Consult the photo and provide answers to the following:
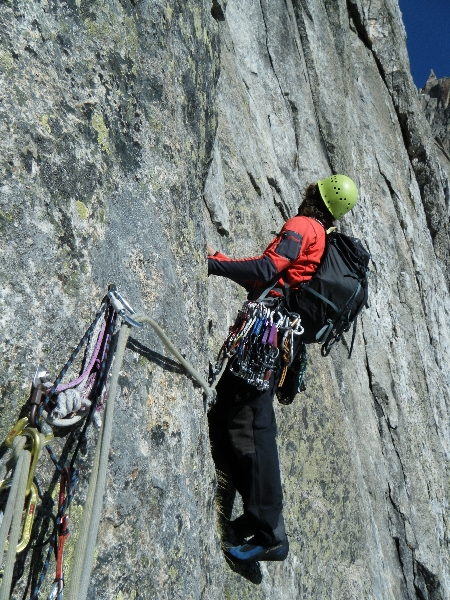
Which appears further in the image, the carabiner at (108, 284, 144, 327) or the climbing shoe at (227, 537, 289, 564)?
the climbing shoe at (227, 537, 289, 564)

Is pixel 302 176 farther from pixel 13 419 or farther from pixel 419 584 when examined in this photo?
pixel 13 419

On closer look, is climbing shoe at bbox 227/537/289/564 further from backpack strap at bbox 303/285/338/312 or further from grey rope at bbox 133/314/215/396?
backpack strap at bbox 303/285/338/312

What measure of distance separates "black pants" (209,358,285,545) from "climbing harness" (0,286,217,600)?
6.84 ft

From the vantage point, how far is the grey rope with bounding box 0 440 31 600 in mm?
2088

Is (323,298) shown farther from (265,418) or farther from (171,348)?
(171,348)

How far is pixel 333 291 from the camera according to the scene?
4789 millimetres

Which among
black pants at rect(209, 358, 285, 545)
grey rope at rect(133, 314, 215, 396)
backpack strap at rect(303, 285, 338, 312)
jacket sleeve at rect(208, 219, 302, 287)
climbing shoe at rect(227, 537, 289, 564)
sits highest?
jacket sleeve at rect(208, 219, 302, 287)

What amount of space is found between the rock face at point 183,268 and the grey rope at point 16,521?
0.22m

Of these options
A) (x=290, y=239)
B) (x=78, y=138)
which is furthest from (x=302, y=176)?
(x=78, y=138)

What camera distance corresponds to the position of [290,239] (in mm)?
4625

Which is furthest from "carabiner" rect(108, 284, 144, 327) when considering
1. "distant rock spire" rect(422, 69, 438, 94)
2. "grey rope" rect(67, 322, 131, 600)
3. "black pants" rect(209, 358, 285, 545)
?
"distant rock spire" rect(422, 69, 438, 94)

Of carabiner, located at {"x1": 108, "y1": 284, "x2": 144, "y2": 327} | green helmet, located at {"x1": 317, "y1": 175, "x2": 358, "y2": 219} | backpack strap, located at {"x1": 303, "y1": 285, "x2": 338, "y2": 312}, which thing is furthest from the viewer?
green helmet, located at {"x1": 317, "y1": 175, "x2": 358, "y2": 219}

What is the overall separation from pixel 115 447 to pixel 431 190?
1305 cm

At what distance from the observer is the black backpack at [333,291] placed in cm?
479
